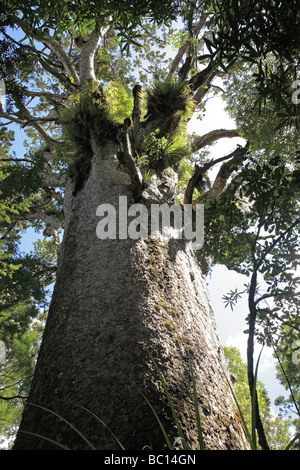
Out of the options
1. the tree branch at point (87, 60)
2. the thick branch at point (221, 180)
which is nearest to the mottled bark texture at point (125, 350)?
the thick branch at point (221, 180)

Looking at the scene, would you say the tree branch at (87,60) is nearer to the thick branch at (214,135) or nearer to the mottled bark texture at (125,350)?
the thick branch at (214,135)

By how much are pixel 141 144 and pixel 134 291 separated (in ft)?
6.37

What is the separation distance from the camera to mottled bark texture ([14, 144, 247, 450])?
1272 mm

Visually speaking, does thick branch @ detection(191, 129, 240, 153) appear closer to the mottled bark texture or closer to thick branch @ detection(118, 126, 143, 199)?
thick branch @ detection(118, 126, 143, 199)

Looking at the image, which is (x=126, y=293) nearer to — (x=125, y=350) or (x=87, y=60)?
(x=125, y=350)

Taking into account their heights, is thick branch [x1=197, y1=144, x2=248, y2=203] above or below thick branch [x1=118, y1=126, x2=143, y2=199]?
above

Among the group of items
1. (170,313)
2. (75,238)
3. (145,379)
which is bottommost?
(145,379)

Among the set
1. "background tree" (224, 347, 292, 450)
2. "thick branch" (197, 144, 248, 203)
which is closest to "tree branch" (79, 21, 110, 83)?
"thick branch" (197, 144, 248, 203)

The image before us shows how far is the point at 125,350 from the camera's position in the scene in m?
1.52

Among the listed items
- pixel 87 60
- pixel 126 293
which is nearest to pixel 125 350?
pixel 126 293

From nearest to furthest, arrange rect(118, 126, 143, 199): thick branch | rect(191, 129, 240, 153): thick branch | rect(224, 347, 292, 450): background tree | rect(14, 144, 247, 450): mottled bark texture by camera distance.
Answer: rect(14, 144, 247, 450): mottled bark texture < rect(118, 126, 143, 199): thick branch < rect(191, 129, 240, 153): thick branch < rect(224, 347, 292, 450): background tree

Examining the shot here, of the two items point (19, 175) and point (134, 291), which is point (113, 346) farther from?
point (19, 175)
